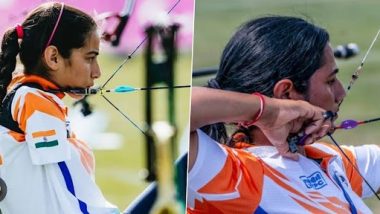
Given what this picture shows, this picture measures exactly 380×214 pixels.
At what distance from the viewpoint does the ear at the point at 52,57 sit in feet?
9.95

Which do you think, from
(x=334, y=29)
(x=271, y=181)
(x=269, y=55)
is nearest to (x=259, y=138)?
(x=271, y=181)

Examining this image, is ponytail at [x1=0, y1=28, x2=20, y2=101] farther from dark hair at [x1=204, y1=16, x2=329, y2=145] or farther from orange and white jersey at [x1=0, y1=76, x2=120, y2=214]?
dark hair at [x1=204, y1=16, x2=329, y2=145]

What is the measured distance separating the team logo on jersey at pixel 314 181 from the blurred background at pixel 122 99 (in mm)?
429

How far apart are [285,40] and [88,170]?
618 millimetres

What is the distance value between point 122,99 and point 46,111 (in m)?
0.20

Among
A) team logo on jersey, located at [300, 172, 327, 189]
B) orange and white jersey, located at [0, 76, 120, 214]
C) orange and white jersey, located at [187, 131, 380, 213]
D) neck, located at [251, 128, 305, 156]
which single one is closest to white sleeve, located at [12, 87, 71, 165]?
orange and white jersey, located at [0, 76, 120, 214]

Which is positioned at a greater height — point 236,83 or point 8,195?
point 236,83

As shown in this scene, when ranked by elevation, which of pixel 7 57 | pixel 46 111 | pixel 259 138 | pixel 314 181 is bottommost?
pixel 314 181

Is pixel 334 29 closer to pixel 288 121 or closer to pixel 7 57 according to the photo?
pixel 288 121

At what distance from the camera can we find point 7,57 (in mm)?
3057

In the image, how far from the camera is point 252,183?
308cm

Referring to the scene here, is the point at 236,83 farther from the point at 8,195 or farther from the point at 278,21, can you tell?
the point at 8,195


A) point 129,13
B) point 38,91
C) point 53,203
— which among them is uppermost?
point 129,13

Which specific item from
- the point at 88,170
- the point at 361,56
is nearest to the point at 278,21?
the point at 361,56
